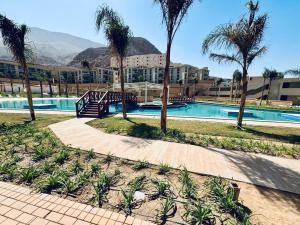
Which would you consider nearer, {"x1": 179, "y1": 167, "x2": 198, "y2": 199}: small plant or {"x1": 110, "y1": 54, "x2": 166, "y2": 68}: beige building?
{"x1": 179, "y1": 167, "x2": 198, "y2": 199}: small plant

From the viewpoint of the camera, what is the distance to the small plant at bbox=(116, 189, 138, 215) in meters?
3.06

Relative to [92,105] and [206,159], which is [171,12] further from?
[92,105]

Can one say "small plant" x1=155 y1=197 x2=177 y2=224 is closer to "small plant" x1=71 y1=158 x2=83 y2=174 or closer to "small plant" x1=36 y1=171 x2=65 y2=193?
"small plant" x1=36 y1=171 x2=65 y2=193

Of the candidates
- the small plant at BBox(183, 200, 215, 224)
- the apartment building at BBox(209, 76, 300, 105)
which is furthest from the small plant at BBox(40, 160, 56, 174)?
the apartment building at BBox(209, 76, 300, 105)

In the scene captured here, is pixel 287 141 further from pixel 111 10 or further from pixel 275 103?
pixel 275 103

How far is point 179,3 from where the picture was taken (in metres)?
7.46

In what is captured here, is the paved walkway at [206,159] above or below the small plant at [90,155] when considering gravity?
below

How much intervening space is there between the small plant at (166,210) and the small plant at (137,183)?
669 millimetres

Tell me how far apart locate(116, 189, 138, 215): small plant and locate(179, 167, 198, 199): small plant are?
1090 millimetres

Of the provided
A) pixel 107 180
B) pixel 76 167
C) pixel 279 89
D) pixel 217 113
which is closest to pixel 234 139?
pixel 107 180

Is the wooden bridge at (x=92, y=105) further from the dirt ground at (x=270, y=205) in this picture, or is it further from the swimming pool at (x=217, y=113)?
the dirt ground at (x=270, y=205)

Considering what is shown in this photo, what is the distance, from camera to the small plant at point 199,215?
2.83 metres

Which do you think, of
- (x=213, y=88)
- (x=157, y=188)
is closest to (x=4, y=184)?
(x=157, y=188)

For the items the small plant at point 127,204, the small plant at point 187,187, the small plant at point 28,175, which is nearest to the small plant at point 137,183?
the small plant at point 127,204
